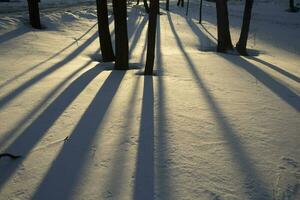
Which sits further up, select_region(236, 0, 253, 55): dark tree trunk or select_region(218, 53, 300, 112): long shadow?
select_region(236, 0, 253, 55): dark tree trunk

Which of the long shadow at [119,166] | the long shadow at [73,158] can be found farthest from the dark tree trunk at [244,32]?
the long shadow at [119,166]

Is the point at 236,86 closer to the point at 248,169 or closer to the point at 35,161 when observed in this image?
the point at 248,169

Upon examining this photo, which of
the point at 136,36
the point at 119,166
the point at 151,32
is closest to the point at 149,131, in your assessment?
the point at 119,166

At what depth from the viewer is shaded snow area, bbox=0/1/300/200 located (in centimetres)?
374

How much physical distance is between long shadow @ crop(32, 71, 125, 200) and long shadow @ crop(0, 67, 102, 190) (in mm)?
435

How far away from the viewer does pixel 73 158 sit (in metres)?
4.31

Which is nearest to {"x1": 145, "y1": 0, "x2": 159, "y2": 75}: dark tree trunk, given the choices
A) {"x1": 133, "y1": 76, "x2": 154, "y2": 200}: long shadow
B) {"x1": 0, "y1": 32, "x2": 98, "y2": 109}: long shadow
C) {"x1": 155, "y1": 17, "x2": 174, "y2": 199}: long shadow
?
{"x1": 155, "y1": 17, "x2": 174, "y2": 199}: long shadow

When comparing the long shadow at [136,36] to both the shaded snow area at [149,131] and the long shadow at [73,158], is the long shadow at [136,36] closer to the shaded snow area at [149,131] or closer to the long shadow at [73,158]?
the shaded snow area at [149,131]

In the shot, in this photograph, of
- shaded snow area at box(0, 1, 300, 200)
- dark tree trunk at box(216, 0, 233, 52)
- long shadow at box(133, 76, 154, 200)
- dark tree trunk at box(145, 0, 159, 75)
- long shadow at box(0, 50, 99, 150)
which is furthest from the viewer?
dark tree trunk at box(216, 0, 233, 52)

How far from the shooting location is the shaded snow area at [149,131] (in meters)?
3.74

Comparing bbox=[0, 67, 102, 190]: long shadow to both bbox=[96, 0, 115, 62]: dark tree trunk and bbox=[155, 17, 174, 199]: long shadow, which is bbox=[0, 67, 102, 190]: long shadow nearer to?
bbox=[155, 17, 174, 199]: long shadow

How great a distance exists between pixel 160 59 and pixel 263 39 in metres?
10.6

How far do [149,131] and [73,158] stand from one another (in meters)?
1.28

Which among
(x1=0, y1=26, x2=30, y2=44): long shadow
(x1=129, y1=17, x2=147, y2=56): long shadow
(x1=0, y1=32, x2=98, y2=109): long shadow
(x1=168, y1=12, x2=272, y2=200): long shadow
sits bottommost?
(x1=168, y1=12, x2=272, y2=200): long shadow
